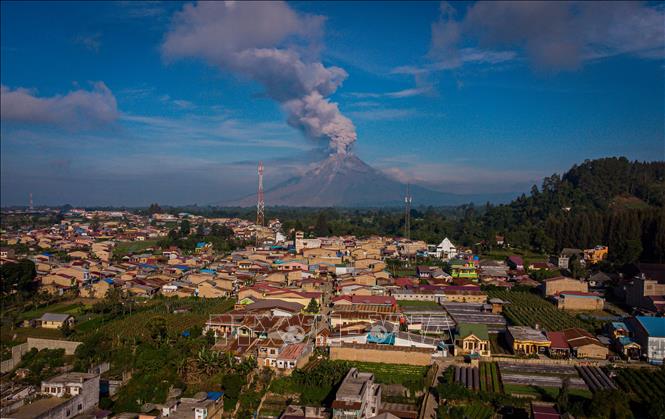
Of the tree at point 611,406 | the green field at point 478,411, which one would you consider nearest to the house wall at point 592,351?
the tree at point 611,406

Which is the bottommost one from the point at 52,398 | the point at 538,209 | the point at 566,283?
the point at 52,398

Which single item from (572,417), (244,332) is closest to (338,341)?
(244,332)

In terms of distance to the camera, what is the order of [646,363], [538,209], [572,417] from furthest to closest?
[538,209] → [646,363] → [572,417]

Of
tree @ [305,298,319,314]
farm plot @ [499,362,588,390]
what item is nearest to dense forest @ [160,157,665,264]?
farm plot @ [499,362,588,390]

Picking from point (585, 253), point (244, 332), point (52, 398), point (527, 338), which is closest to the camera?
point (52, 398)

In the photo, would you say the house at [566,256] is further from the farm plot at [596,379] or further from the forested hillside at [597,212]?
the farm plot at [596,379]

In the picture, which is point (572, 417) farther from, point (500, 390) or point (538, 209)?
point (538, 209)

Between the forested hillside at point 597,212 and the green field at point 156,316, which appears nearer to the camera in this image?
the green field at point 156,316
